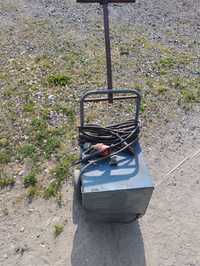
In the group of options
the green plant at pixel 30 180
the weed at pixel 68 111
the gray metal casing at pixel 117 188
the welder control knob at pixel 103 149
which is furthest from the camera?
the weed at pixel 68 111

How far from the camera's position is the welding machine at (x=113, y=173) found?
2.48 meters

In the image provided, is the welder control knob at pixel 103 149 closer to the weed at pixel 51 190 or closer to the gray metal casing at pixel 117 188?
the gray metal casing at pixel 117 188

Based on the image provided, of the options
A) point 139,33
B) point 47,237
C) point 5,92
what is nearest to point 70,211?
point 47,237

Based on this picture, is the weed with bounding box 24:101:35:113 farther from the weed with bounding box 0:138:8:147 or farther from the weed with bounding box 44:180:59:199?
the weed with bounding box 44:180:59:199

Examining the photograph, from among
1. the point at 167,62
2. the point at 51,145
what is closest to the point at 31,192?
the point at 51,145

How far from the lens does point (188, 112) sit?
4352mm

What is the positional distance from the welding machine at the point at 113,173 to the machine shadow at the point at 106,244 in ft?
0.62

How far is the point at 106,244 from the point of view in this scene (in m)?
2.89

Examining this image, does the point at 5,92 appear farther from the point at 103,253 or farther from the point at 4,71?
the point at 103,253

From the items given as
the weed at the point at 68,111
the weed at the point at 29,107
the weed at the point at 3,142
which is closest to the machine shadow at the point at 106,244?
the weed at the point at 3,142

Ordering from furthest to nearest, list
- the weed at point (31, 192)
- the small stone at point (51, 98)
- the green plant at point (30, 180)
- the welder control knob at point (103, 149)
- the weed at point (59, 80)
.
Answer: the weed at point (59, 80)
the small stone at point (51, 98)
the green plant at point (30, 180)
the weed at point (31, 192)
the welder control knob at point (103, 149)

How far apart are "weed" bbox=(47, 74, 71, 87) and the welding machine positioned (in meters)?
1.95

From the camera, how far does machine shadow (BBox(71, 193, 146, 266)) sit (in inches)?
110

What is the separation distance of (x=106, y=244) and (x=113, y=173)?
77cm
